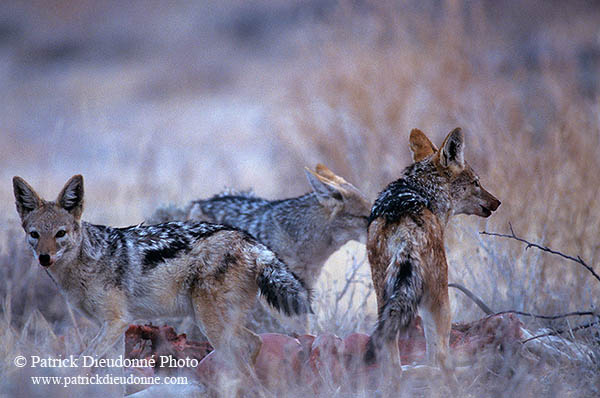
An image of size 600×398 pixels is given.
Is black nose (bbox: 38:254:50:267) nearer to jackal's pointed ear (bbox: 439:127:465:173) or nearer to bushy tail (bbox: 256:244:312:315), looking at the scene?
bushy tail (bbox: 256:244:312:315)

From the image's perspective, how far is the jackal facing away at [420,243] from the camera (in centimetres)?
449

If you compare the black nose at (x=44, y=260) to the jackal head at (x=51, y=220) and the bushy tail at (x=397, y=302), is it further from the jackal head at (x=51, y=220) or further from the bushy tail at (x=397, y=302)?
the bushy tail at (x=397, y=302)

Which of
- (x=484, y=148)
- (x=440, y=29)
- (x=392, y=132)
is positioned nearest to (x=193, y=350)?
(x=484, y=148)

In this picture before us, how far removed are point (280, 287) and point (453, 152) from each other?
5.52ft

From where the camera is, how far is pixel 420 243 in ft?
15.9

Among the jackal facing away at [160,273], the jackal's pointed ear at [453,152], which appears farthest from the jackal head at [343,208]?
the jackal facing away at [160,273]

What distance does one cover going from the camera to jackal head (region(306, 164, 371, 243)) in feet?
24.4

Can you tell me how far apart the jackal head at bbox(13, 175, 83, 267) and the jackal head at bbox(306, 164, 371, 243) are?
269 cm

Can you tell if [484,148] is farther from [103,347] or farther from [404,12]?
[103,347]

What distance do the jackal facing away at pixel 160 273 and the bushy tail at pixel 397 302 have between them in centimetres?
64

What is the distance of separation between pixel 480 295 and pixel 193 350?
9.19 ft

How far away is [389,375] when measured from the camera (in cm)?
458

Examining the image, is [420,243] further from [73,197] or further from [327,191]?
[327,191]

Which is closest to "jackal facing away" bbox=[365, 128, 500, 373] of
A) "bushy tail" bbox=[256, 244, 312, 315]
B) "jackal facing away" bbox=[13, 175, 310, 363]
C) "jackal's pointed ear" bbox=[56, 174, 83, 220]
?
"bushy tail" bbox=[256, 244, 312, 315]
